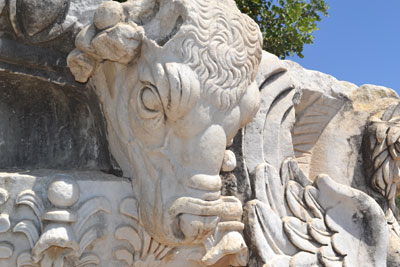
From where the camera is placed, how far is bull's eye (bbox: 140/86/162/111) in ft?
5.49

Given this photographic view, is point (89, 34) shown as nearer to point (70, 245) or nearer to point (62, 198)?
point (62, 198)

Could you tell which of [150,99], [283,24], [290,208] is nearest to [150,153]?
[150,99]

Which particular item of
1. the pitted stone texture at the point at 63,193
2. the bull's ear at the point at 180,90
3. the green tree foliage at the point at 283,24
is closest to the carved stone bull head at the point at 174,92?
the bull's ear at the point at 180,90

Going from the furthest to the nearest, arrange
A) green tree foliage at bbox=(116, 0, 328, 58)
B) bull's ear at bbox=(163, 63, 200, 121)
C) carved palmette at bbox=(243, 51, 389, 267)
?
green tree foliage at bbox=(116, 0, 328, 58), carved palmette at bbox=(243, 51, 389, 267), bull's ear at bbox=(163, 63, 200, 121)

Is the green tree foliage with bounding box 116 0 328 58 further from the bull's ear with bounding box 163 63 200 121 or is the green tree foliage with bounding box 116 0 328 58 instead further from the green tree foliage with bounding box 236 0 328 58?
the bull's ear with bounding box 163 63 200 121

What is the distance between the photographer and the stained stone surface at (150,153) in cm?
168

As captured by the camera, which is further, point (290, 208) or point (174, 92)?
point (290, 208)

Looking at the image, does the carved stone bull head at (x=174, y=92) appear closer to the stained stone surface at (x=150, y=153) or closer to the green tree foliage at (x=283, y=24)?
the stained stone surface at (x=150, y=153)

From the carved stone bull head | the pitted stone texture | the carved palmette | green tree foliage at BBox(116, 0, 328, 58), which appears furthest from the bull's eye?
green tree foliage at BBox(116, 0, 328, 58)

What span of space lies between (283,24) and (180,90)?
11.8 feet

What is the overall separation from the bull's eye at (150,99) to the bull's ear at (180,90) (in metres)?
0.03

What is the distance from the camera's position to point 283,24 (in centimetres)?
501

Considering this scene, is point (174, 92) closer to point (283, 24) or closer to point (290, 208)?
point (290, 208)

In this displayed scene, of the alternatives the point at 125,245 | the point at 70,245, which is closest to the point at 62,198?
the point at 70,245
